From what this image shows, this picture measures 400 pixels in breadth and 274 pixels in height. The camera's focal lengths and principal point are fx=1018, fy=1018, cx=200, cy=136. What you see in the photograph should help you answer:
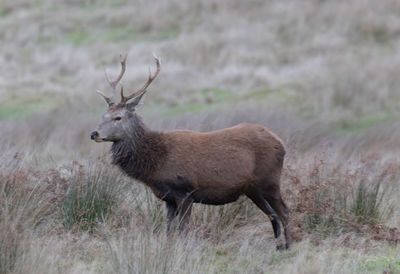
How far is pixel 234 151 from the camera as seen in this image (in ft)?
35.3

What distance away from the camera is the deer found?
10.5m

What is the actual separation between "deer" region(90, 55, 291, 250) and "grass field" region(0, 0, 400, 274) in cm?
39

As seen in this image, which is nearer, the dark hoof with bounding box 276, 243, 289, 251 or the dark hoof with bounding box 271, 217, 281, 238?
the dark hoof with bounding box 276, 243, 289, 251

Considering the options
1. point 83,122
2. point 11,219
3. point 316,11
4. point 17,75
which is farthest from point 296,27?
point 11,219

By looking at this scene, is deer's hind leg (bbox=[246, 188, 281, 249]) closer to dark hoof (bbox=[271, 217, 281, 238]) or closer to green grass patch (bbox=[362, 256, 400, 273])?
dark hoof (bbox=[271, 217, 281, 238])

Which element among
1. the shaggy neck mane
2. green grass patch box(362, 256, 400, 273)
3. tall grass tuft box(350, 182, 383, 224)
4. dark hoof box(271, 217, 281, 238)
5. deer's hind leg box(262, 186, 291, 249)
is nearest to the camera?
green grass patch box(362, 256, 400, 273)

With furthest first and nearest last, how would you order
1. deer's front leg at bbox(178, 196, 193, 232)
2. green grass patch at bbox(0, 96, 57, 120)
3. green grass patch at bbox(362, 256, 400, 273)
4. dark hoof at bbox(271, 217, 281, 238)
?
green grass patch at bbox(0, 96, 57, 120) → dark hoof at bbox(271, 217, 281, 238) → deer's front leg at bbox(178, 196, 193, 232) → green grass patch at bbox(362, 256, 400, 273)

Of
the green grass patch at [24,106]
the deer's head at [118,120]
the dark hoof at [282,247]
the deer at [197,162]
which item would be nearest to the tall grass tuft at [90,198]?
the deer at [197,162]

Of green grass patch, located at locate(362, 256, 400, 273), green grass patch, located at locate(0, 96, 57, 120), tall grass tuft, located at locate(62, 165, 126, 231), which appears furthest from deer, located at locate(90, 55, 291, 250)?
green grass patch, located at locate(0, 96, 57, 120)

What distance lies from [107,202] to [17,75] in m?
17.8

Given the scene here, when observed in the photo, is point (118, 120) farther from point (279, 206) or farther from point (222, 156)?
point (279, 206)

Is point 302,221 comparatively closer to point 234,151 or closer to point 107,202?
point 234,151

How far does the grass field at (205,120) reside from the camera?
32.2 feet

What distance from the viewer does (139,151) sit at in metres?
10.8
